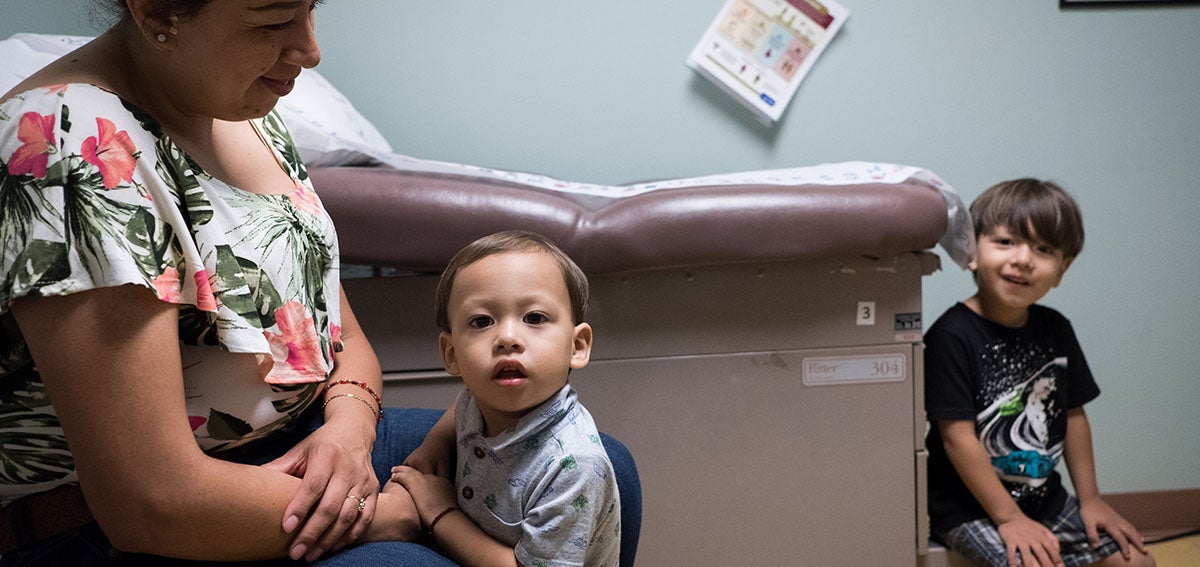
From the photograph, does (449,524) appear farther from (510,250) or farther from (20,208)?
(20,208)

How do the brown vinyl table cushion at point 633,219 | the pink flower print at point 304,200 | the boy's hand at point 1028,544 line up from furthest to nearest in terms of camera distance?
the boy's hand at point 1028,544, the brown vinyl table cushion at point 633,219, the pink flower print at point 304,200

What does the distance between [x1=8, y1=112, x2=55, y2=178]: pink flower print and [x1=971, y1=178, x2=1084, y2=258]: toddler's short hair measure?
1405 millimetres

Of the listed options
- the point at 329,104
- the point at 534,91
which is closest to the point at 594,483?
the point at 329,104

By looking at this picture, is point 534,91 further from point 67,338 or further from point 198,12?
point 67,338

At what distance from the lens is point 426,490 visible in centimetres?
97

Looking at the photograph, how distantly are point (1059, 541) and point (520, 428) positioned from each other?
3.64 ft

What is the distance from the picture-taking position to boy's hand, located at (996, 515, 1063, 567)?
149 cm

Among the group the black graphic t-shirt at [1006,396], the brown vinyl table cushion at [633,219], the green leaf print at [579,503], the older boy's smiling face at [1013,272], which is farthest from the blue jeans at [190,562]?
the older boy's smiling face at [1013,272]

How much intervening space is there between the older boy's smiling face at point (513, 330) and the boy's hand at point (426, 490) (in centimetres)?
11

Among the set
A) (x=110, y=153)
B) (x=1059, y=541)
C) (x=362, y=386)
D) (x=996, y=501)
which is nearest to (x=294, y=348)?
(x=362, y=386)

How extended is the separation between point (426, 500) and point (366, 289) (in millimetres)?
512

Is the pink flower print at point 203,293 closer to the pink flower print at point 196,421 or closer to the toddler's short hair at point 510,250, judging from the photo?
the pink flower print at point 196,421

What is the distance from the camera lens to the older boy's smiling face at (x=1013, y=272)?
1.56 m

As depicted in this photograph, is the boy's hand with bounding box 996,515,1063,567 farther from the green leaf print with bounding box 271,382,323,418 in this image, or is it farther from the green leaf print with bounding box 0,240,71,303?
the green leaf print with bounding box 0,240,71,303
